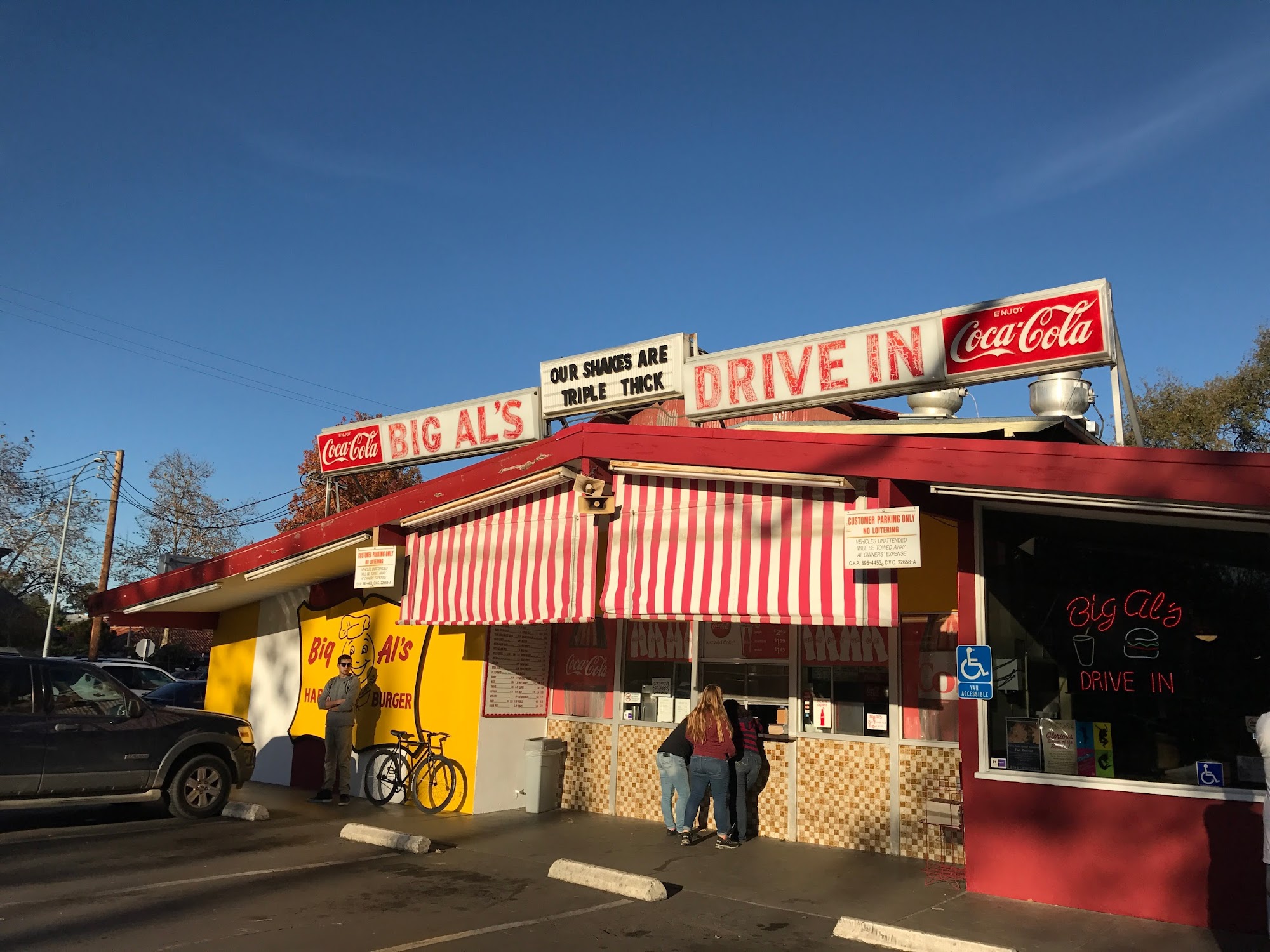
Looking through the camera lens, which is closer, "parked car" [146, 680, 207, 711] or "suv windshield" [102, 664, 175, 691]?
"parked car" [146, 680, 207, 711]

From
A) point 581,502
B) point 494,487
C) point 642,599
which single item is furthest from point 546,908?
point 494,487

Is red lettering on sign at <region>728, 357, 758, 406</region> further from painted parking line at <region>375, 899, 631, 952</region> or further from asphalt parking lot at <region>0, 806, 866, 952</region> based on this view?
painted parking line at <region>375, 899, 631, 952</region>

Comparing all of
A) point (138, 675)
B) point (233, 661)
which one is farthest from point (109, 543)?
point (233, 661)

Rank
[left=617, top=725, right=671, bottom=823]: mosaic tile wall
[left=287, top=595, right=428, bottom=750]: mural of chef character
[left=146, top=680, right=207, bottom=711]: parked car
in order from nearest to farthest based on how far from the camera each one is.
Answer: [left=617, top=725, right=671, bottom=823]: mosaic tile wall → [left=287, top=595, right=428, bottom=750]: mural of chef character → [left=146, top=680, right=207, bottom=711]: parked car

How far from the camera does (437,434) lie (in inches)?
544

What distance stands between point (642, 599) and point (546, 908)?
118 inches

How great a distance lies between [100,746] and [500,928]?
604cm

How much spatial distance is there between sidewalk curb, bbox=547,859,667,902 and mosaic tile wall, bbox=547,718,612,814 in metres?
3.48

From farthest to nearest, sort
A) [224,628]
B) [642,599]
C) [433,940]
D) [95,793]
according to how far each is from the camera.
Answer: [224,628] < [95,793] < [642,599] < [433,940]

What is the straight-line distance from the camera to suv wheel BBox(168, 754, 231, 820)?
11.3 m

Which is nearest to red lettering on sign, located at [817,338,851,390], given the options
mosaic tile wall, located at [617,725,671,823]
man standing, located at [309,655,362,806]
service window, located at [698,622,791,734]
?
service window, located at [698,622,791,734]

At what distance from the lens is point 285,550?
41.7ft

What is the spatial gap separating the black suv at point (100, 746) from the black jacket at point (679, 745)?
5.26m

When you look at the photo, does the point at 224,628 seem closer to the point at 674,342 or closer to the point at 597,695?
the point at 597,695
